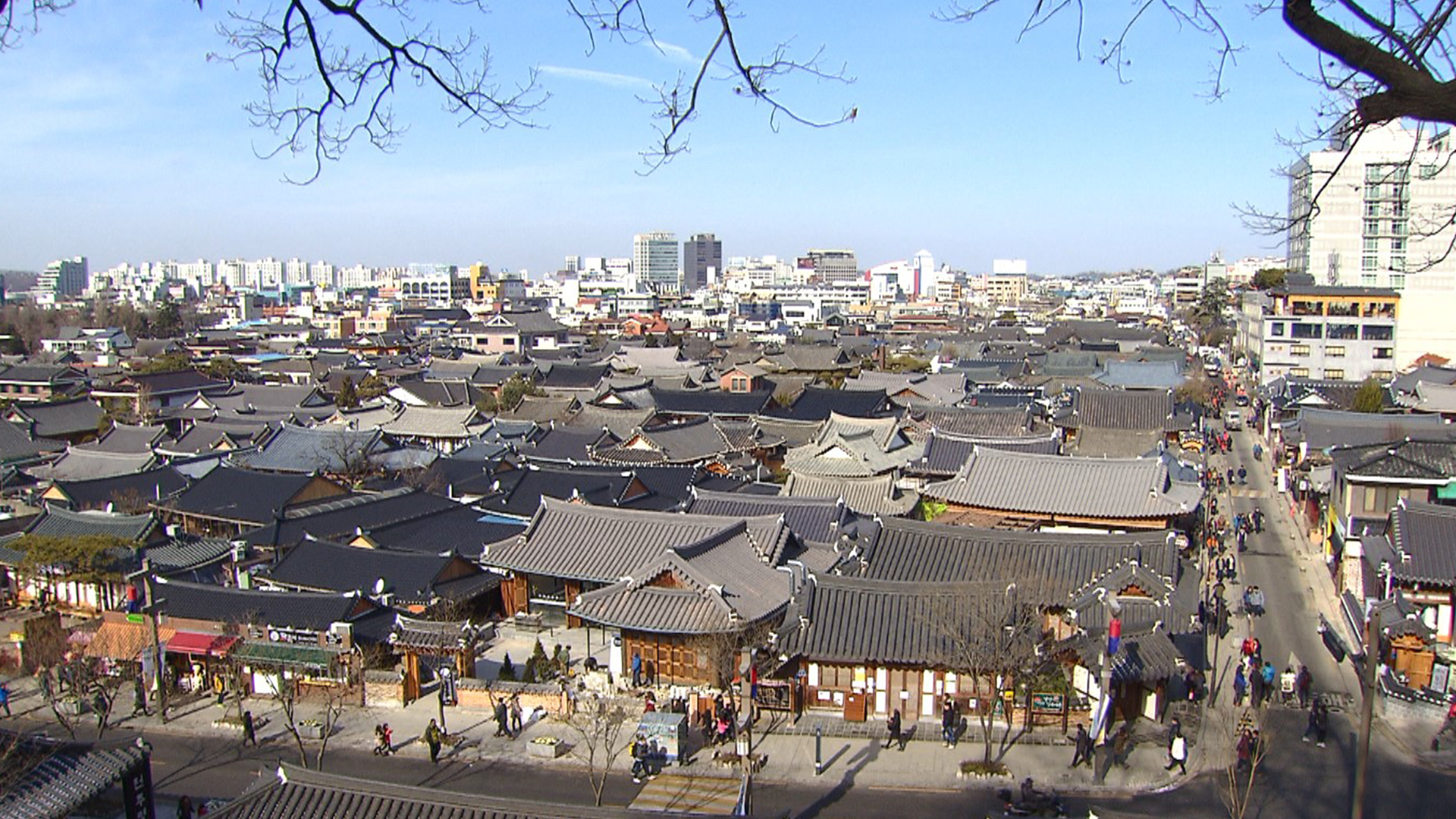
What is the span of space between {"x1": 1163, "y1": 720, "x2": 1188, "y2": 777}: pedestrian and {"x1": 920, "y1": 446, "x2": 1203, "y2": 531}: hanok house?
9996 millimetres

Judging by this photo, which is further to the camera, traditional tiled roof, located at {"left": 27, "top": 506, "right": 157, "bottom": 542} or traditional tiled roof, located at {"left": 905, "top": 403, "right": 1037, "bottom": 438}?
traditional tiled roof, located at {"left": 905, "top": 403, "right": 1037, "bottom": 438}

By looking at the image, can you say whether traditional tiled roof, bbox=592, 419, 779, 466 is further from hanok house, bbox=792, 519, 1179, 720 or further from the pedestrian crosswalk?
the pedestrian crosswalk

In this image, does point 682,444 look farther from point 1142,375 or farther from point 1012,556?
point 1142,375

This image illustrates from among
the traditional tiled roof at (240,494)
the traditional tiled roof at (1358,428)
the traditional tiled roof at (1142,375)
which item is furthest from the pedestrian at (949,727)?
the traditional tiled roof at (1142,375)

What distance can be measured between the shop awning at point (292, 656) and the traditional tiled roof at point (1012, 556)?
373 inches

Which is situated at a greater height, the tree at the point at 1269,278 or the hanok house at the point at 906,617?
the tree at the point at 1269,278

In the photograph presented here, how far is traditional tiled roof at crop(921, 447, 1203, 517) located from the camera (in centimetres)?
2497

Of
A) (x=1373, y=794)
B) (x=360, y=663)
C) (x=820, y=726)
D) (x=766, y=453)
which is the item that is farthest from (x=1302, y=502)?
(x=360, y=663)

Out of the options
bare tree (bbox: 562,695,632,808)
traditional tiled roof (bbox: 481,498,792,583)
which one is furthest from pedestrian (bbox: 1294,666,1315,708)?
bare tree (bbox: 562,695,632,808)

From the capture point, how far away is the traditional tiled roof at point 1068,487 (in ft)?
81.9

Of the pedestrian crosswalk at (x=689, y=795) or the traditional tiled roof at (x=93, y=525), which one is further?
the traditional tiled roof at (x=93, y=525)

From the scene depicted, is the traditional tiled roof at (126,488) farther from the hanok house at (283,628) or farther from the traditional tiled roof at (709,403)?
the traditional tiled roof at (709,403)

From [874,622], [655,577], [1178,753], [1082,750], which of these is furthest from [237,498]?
[1178,753]

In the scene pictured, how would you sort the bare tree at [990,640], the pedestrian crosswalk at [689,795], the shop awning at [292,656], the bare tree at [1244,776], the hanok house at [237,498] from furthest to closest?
the hanok house at [237,498]
the shop awning at [292,656]
the bare tree at [990,640]
the pedestrian crosswalk at [689,795]
the bare tree at [1244,776]
